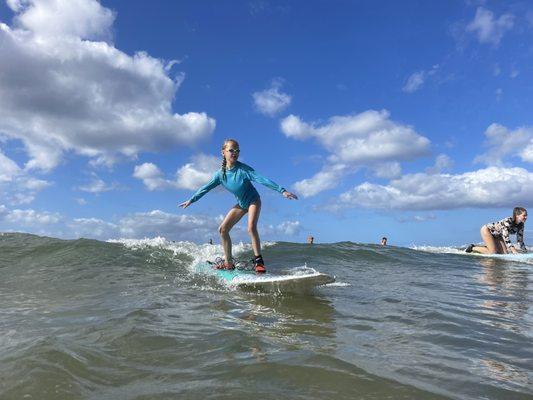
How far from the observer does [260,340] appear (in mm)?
4098

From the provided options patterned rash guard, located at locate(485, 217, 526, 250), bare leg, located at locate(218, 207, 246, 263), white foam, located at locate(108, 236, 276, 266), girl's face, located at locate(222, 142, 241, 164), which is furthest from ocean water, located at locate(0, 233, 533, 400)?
patterned rash guard, located at locate(485, 217, 526, 250)

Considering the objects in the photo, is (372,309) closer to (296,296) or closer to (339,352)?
(296,296)

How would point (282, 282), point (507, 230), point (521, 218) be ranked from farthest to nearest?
point (507, 230) → point (521, 218) → point (282, 282)

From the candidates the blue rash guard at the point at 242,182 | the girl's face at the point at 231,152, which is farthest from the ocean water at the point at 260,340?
the girl's face at the point at 231,152

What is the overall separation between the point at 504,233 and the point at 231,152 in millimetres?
12523

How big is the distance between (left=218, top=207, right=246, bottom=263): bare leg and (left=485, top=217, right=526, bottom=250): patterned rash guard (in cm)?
1173

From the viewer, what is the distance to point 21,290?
755 centimetres

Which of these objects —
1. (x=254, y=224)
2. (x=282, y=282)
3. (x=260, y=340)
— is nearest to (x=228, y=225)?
(x=254, y=224)

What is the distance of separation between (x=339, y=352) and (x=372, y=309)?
2.30 metres

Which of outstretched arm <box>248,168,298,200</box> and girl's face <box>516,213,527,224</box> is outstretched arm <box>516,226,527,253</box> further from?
outstretched arm <box>248,168,298,200</box>

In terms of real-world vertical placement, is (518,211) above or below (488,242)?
above

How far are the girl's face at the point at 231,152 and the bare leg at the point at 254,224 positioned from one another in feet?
3.46

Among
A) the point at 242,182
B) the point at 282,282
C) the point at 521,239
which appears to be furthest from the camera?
the point at 521,239

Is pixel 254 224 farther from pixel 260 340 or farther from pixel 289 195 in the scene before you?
pixel 260 340
